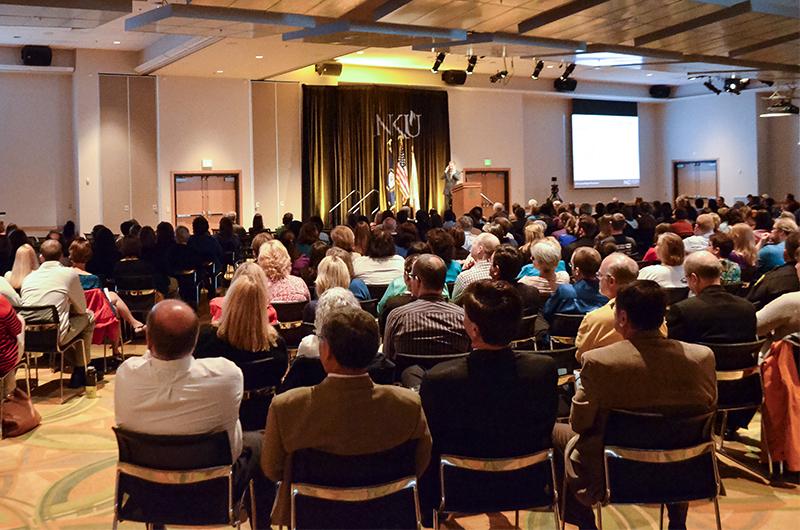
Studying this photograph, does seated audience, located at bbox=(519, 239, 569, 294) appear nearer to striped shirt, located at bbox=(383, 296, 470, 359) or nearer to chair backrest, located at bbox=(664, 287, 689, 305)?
chair backrest, located at bbox=(664, 287, 689, 305)

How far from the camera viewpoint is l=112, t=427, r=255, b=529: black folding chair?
2.90 metres

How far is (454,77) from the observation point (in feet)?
66.5

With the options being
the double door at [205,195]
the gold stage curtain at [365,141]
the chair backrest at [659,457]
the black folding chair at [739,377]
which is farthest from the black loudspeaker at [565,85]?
the chair backrest at [659,457]

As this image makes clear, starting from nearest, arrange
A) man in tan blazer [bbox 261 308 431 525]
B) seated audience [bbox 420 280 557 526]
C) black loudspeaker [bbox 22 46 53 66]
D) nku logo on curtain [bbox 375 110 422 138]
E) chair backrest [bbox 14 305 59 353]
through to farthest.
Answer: man in tan blazer [bbox 261 308 431 525]
seated audience [bbox 420 280 557 526]
chair backrest [bbox 14 305 59 353]
black loudspeaker [bbox 22 46 53 66]
nku logo on curtain [bbox 375 110 422 138]

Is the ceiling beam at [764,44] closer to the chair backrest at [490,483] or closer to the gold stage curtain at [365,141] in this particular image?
the gold stage curtain at [365,141]

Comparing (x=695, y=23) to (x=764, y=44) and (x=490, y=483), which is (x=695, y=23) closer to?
(x=764, y=44)

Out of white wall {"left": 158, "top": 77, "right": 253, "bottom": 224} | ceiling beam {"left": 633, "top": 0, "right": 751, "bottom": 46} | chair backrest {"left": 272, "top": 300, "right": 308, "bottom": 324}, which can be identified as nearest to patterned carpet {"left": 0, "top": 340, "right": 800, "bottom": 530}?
chair backrest {"left": 272, "top": 300, "right": 308, "bottom": 324}

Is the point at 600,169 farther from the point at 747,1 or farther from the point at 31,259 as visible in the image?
the point at 31,259

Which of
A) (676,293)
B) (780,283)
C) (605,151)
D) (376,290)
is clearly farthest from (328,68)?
(780,283)

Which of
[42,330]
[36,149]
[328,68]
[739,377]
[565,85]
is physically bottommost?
[739,377]

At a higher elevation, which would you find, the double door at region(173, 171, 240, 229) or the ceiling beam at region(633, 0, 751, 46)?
the ceiling beam at region(633, 0, 751, 46)

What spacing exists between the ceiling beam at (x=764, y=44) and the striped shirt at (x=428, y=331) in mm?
10472

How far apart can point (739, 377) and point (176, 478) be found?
306 cm

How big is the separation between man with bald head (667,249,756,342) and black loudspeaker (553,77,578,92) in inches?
712
